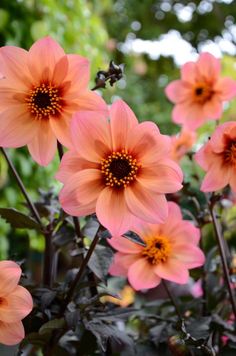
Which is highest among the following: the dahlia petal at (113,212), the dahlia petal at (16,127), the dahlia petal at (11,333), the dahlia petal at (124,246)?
the dahlia petal at (16,127)

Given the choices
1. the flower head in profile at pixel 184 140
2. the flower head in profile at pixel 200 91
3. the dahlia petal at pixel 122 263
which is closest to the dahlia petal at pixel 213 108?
the flower head in profile at pixel 200 91

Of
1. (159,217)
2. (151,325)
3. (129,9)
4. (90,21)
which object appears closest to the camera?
(159,217)

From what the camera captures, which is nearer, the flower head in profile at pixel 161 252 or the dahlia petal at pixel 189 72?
the flower head in profile at pixel 161 252

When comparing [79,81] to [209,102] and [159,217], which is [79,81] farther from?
[209,102]

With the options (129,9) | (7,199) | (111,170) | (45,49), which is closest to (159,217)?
(111,170)

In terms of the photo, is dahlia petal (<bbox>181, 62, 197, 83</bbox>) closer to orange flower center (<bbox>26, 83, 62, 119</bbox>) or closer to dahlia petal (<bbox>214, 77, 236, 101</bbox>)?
dahlia petal (<bbox>214, 77, 236, 101</bbox>)

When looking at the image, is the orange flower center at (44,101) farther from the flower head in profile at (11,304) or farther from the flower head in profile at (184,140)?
the flower head in profile at (184,140)

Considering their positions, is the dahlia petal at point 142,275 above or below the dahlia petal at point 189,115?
below
